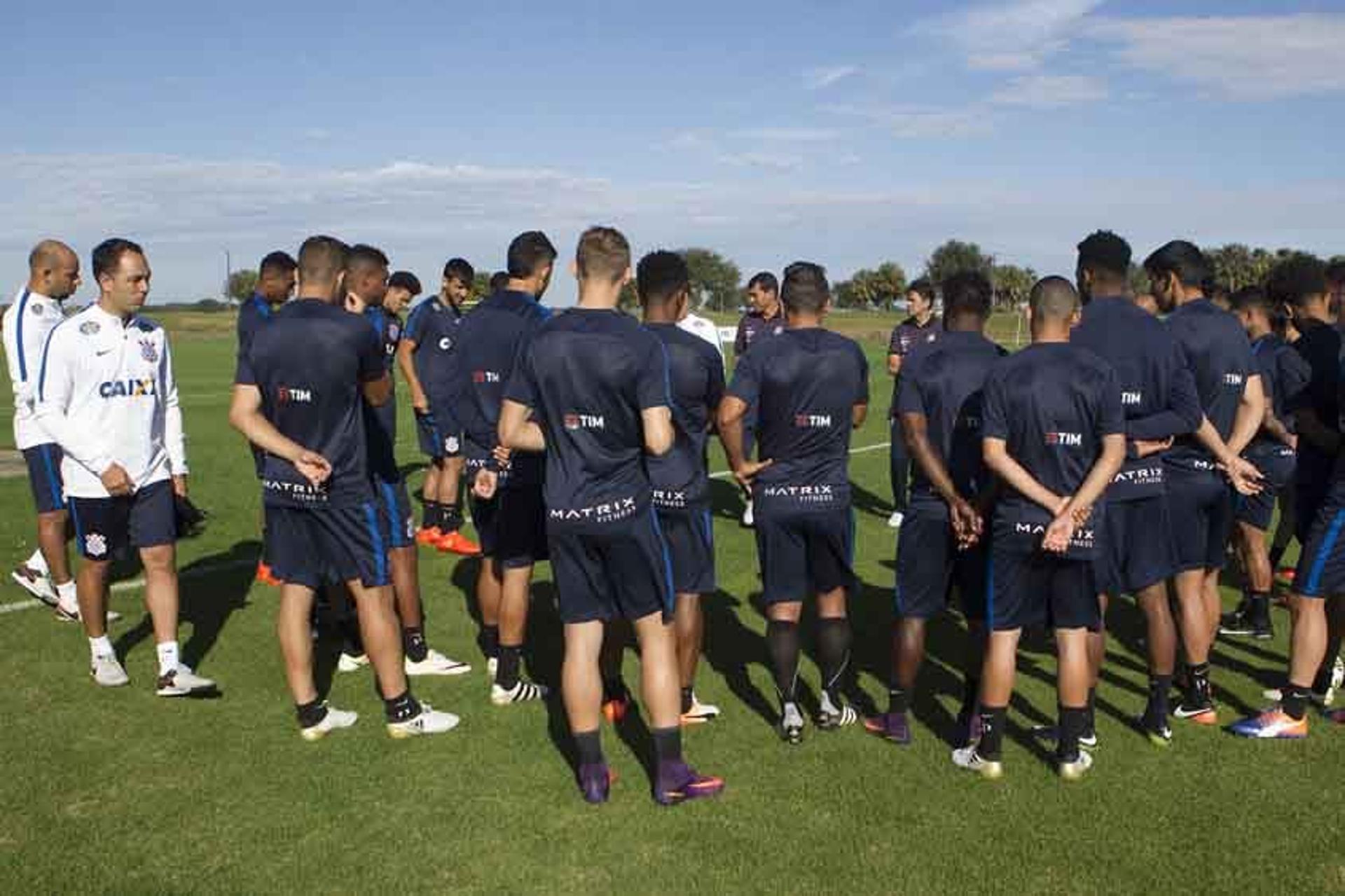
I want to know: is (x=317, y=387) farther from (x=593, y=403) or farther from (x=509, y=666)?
(x=509, y=666)

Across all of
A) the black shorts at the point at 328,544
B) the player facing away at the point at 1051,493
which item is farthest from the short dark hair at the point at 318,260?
the player facing away at the point at 1051,493

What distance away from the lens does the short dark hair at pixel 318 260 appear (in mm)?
5160

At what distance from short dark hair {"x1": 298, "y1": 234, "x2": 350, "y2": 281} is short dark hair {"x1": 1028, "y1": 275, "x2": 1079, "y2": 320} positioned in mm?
3277

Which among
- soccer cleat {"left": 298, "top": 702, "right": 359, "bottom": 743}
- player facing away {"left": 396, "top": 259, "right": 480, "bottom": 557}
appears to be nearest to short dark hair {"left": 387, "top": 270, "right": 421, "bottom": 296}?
player facing away {"left": 396, "top": 259, "right": 480, "bottom": 557}

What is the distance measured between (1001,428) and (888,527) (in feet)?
20.5

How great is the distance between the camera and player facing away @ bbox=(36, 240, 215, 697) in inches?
229

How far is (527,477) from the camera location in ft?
19.6

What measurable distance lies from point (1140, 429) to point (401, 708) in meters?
3.96

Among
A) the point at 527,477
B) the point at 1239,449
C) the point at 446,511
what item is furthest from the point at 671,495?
the point at 446,511

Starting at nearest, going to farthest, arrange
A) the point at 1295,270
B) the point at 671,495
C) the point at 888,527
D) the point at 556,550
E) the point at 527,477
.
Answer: the point at 556,550 < the point at 671,495 < the point at 527,477 < the point at 1295,270 < the point at 888,527

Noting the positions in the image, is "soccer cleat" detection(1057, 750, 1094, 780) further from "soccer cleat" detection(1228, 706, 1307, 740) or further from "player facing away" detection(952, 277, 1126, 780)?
"soccer cleat" detection(1228, 706, 1307, 740)

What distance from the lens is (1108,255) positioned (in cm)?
531

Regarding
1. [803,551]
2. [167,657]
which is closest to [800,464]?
[803,551]

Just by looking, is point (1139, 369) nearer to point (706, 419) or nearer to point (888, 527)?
point (706, 419)
